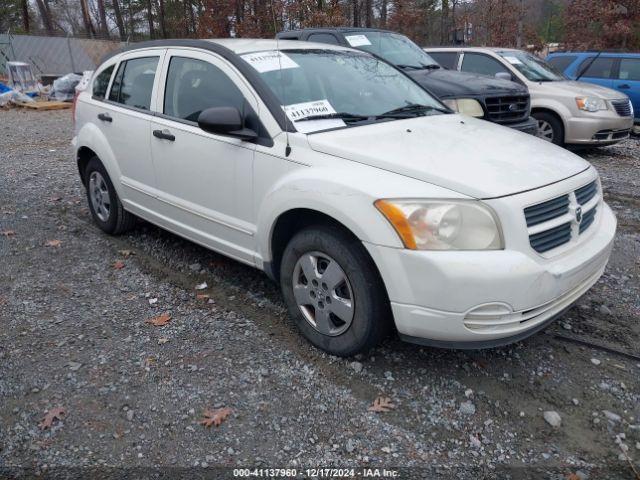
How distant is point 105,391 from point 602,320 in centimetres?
314

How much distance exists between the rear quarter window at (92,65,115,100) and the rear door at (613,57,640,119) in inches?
388

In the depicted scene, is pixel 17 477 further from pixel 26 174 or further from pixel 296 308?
pixel 26 174

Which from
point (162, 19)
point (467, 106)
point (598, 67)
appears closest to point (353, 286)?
point (467, 106)

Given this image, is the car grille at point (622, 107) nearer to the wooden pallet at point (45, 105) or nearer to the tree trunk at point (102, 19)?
the wooden pallet at point (45, 105)

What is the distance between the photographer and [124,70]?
4863mm

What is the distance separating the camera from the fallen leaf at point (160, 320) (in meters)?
3.73

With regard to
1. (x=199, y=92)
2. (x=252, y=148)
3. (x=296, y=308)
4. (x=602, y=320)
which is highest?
(x=199, y=92)

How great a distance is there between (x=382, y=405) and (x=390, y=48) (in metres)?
6.25

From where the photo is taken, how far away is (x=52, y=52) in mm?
27078

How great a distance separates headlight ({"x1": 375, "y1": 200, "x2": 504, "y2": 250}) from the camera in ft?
8.71

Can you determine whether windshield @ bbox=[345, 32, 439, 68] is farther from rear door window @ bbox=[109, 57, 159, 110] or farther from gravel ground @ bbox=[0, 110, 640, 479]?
gravel ground @ bbox=[0, 110, 640, 479]

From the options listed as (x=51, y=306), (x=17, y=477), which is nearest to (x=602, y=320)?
(x=17, y=477)

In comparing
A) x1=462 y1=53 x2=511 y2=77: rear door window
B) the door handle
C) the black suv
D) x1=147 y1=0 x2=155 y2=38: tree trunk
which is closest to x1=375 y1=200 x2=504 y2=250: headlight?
the door handle

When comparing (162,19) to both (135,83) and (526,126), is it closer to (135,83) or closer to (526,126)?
(526,126)
